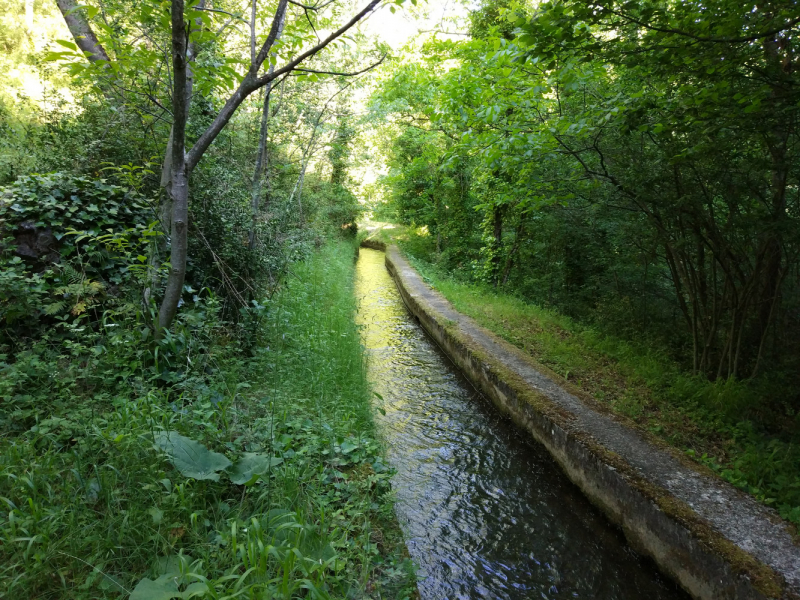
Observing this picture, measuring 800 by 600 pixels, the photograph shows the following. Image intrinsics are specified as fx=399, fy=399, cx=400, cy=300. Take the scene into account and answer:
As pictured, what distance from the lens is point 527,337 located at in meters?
7.18

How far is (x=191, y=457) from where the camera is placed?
7.75ft

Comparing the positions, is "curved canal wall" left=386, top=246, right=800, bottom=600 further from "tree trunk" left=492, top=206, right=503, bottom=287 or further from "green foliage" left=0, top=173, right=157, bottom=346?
"tree trunk" left=492, top=206, right=503, bottom=287

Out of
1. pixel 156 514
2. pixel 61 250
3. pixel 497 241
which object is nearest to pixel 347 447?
pixel 156 514

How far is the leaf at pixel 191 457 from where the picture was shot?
7.48 ft

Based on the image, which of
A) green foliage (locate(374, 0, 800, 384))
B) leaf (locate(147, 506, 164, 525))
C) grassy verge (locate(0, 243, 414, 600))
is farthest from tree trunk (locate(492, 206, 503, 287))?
leaf (locate(147, 506, 164, 525))

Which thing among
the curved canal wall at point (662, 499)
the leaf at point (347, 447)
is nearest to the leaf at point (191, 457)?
the leaf at point (347, 447)

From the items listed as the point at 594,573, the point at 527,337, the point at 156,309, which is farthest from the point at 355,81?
the point at 594,573

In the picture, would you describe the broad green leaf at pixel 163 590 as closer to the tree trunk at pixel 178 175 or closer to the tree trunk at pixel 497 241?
the tree trunk at pixel 178 175

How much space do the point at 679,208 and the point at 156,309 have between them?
223 inches

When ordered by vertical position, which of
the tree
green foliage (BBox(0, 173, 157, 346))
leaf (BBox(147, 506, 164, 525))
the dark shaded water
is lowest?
the dark shaded water

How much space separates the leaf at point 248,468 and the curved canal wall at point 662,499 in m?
2.80

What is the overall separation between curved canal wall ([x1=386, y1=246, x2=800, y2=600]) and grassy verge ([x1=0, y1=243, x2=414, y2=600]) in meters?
1.89

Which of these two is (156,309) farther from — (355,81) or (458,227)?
(458,227)

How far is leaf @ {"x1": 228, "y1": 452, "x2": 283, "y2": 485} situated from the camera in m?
2.42
